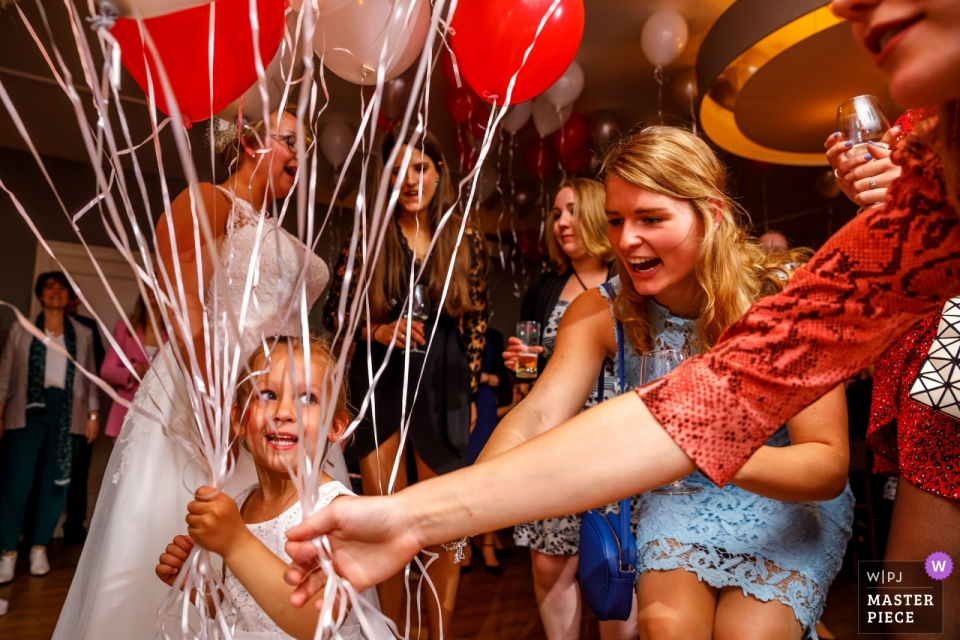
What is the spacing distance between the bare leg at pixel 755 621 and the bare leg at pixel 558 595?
0.87 meters

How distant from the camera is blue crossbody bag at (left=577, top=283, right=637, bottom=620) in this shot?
1.30 metres

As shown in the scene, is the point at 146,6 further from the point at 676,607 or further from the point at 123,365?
the point at 123,365

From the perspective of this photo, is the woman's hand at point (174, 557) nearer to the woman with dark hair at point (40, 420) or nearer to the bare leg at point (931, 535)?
the bare leg at point (931, 535)

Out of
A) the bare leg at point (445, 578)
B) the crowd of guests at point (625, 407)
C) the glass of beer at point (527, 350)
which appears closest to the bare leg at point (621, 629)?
the crowd of guests at point (625, 407)

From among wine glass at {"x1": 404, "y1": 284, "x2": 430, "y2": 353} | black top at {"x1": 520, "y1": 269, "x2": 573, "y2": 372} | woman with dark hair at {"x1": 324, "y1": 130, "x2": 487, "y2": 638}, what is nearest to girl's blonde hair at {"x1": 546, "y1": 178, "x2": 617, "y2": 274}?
black top at {"x1": 520, "y1": 269, "x2": 573, "y2": 372}

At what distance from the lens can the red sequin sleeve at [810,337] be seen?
722mm

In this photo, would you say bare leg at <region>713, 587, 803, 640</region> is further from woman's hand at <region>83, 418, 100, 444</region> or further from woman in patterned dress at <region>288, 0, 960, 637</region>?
woman's hand at <region>83, 418, 100, 444</region>

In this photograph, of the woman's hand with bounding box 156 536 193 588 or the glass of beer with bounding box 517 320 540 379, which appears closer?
the woman's hand with bounding box 156 536 193 588

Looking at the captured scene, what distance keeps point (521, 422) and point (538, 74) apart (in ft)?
3.18

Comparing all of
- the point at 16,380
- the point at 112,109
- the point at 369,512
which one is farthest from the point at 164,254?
the point at 112,109

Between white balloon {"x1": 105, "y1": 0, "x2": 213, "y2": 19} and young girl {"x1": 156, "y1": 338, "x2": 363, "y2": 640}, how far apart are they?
1.40 ft

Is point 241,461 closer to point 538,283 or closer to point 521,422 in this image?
point 521,422

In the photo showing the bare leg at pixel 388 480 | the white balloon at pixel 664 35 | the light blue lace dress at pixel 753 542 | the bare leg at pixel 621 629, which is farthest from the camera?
the white balloon at pixel 664 35

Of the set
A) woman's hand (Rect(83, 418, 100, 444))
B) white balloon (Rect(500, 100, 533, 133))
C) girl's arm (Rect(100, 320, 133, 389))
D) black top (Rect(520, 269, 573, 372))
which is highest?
white balloon (Rect(500, 100, 533, 133))
